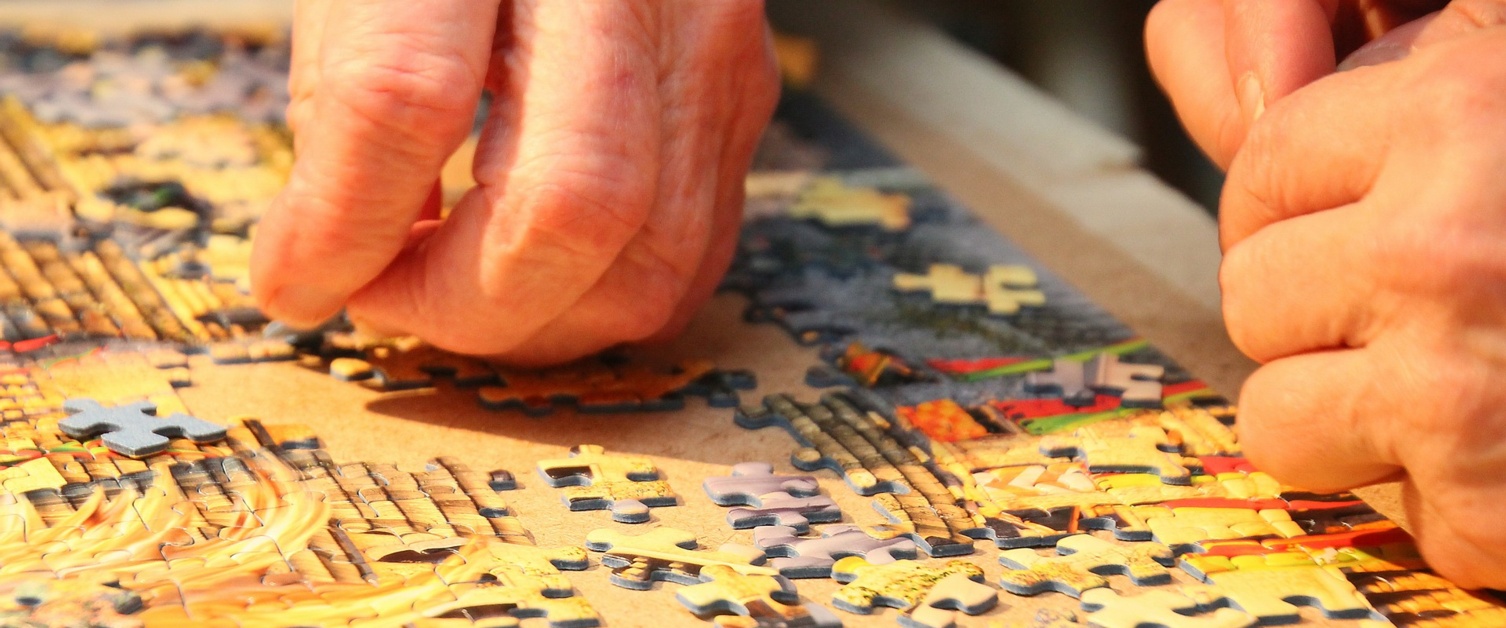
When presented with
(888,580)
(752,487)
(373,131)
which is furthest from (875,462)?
(373,131)

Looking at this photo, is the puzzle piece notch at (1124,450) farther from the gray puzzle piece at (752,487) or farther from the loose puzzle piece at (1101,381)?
the gray puzzle piece at (752,487)

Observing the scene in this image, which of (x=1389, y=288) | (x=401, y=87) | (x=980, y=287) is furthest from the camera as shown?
(x=980, y=287)

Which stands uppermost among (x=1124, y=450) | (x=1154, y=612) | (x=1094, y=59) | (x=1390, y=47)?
(x=1094, y=59)

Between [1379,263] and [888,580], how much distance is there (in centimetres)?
48

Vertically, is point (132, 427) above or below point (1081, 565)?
below

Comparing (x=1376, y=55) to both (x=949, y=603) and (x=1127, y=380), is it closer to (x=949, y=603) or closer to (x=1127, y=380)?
(x=1127, y=380)

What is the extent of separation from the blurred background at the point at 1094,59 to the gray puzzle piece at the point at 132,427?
2.33 m

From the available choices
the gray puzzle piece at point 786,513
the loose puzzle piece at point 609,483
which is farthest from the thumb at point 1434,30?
the loose puzzle piece at point 609,483

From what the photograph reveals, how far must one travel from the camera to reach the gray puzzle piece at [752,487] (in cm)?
144

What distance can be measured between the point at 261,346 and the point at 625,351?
1.39 feet

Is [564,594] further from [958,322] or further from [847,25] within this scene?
[847,25]

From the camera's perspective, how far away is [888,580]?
4.21 feet

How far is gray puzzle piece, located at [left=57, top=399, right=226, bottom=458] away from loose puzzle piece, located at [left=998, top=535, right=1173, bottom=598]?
31.7 inches

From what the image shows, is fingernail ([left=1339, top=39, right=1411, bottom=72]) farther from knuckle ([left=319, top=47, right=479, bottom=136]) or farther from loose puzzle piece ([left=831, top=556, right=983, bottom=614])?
knuckle ([left=319, top=47, right=479, bottom=136])
